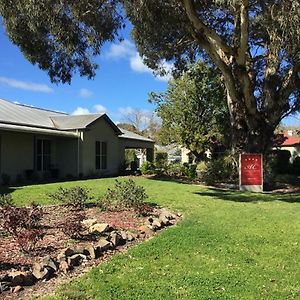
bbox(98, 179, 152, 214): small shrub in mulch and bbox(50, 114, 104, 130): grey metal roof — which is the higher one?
bbox(50, 114, 104, 130): grey metal roof

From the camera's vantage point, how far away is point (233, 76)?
61.1 ft

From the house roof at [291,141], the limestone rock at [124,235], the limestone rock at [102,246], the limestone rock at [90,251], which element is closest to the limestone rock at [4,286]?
the limestone rock at [90,251]

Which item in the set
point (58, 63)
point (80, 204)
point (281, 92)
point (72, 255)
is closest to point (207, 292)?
point (72, 255)

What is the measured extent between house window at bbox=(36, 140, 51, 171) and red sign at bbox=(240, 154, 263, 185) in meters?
10.7

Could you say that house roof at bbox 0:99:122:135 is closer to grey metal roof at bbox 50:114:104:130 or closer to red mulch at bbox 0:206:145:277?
grey metal roof at bbox 50:114:104:130

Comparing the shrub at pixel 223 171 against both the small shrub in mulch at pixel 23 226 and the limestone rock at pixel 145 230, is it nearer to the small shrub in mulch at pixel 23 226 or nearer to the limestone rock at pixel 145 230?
the limestone rock at pixel 145 230

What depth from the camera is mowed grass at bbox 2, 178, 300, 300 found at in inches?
202

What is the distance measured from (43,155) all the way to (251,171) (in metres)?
11.2

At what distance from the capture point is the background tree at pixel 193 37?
1452cm

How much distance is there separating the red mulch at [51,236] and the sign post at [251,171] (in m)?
9.35

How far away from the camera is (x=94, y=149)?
2633 centimetres

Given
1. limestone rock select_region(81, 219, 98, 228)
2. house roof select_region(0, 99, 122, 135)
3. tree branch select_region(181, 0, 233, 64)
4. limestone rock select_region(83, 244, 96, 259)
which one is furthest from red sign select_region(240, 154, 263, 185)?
limestone rock select_region(83, 244, 96, 259)

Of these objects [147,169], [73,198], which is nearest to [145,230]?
[73,198]

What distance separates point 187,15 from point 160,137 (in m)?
20.2
